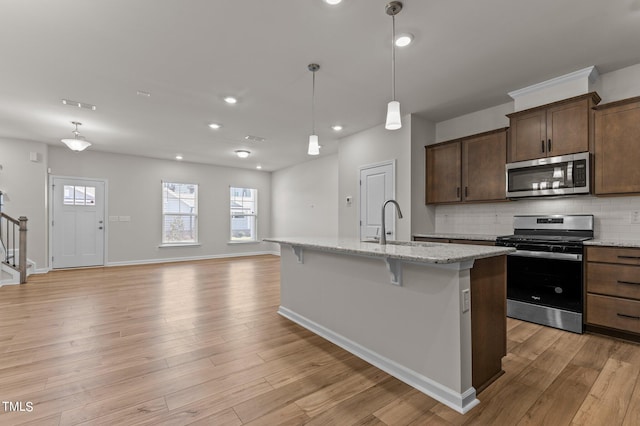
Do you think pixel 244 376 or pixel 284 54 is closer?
pixel 244 376

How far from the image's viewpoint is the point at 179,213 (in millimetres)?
8094

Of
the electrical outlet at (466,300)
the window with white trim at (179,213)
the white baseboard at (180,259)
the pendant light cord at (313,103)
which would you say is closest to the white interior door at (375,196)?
the pendant light cord at (313,103)

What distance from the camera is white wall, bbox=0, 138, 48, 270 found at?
230 inches

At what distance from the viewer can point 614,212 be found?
10.4 ft

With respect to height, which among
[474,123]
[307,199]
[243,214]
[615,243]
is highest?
[474,123]

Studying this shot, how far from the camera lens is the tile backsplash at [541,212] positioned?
3102 mm

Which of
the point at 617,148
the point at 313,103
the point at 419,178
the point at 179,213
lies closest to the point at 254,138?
A: the point at 313,103

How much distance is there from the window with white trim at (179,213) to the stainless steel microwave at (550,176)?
749cm

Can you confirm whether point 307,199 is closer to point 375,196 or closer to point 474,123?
point 375,196

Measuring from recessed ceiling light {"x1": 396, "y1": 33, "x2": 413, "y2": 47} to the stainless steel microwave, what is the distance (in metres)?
2.07

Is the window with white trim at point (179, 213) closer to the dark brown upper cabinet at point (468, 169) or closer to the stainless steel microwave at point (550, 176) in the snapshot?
the dark brown upper cabinet at point (468, 169)

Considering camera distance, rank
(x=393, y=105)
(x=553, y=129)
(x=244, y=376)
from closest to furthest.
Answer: (x=244, y=376)
(x=393, y=105)
(x=553, y=129)

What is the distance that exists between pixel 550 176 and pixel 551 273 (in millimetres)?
1084

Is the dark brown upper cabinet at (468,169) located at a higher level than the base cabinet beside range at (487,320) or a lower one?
higher
